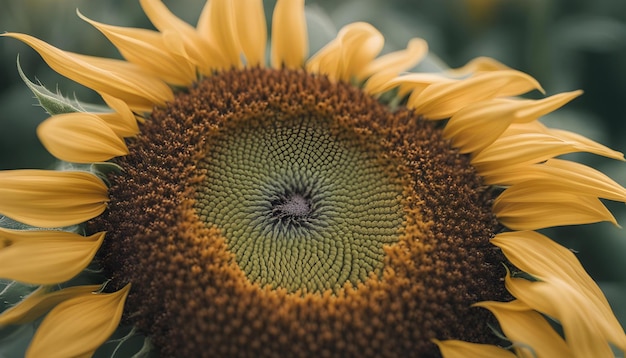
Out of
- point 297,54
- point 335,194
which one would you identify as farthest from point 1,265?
point 297,54

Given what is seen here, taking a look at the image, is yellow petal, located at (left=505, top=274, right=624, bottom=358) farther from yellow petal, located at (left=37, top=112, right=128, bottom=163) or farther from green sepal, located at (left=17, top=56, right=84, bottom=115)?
green sepal, located at (left=17, top=56, right=84, bottom=115)

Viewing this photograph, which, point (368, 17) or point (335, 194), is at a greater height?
point (368, 17)

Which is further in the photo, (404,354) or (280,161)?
(280,161)

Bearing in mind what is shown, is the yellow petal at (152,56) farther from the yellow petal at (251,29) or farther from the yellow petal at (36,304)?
the yellow petal at (36,304)

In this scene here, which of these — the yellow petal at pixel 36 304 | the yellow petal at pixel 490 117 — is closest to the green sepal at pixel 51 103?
the yellow petal at pixel 36 304

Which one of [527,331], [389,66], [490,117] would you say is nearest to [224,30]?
[389,66]

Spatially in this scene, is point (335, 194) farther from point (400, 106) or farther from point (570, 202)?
point (570, 202)

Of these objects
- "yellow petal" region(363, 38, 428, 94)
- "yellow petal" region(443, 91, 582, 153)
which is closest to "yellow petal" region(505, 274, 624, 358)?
"yellow petal" region(443, 91, 582, 153)
